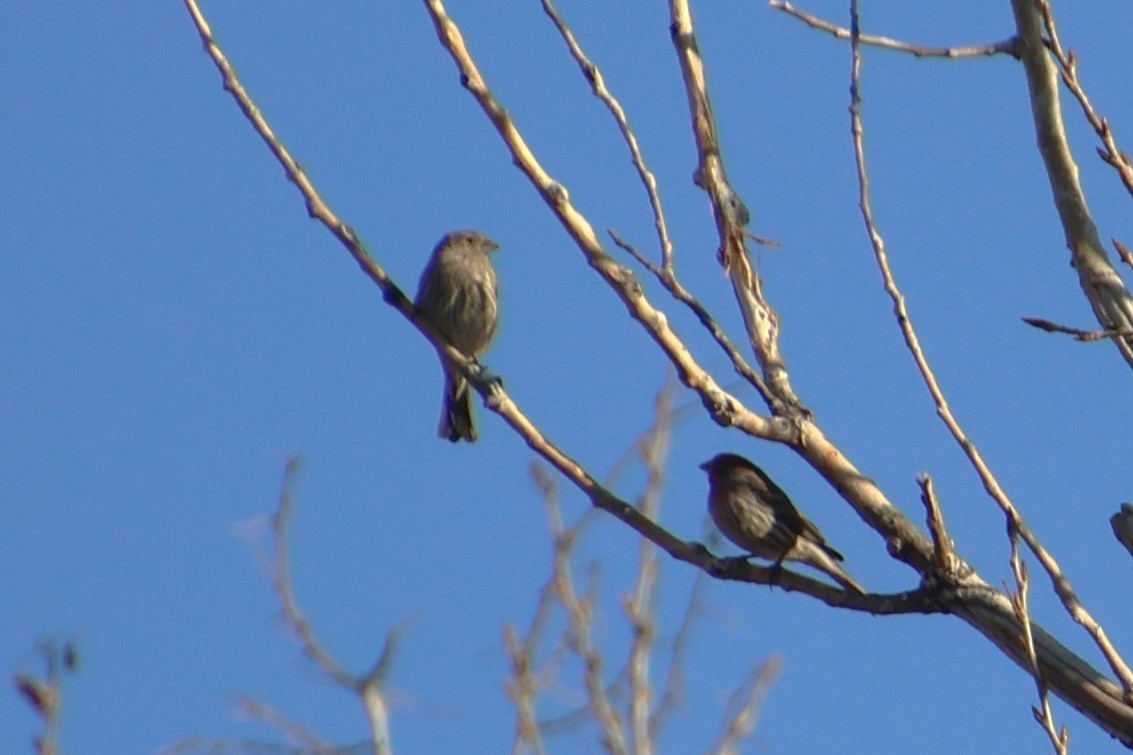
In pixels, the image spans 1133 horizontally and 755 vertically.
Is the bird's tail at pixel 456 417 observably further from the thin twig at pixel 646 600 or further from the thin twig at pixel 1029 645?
the thin twig at pixel 1029 645

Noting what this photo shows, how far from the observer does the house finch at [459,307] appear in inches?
347

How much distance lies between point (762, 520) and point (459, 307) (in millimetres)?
2053

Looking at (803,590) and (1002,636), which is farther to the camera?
(803,590)

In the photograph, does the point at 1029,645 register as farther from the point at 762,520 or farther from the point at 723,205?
the point at 762,520

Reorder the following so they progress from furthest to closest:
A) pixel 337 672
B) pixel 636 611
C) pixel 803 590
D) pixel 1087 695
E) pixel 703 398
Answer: pixel 636 611
pixel 337 672
pixel 803 590
pixel 703 398
pixel 1087 695

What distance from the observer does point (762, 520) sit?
798 centimetres

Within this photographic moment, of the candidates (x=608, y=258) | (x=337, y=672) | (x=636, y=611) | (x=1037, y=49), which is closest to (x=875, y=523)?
(x=608, y=258)

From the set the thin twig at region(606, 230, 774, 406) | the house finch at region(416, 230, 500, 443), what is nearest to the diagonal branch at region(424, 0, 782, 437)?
the thin twig at region(606, 230, 774, 406)

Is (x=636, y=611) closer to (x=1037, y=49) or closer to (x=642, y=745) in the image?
(x=642, y=745)

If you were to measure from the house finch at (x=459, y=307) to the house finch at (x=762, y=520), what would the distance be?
1407 mm

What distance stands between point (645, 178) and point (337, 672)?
192 cm

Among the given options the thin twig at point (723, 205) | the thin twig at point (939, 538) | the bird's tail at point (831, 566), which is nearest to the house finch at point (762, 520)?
the bird's tail at point (831, 566)

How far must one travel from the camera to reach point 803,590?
15.6 feet

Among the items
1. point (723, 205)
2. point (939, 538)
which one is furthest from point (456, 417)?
point (939, 538)
